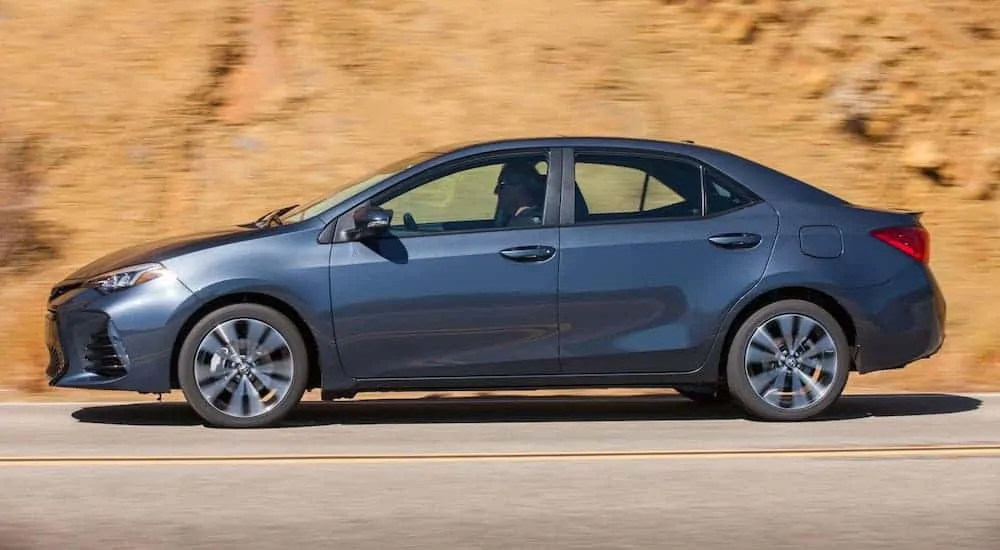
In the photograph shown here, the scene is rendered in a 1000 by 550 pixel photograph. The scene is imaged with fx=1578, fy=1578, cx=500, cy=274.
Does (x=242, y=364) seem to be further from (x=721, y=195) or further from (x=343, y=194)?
(x=721, y=195)

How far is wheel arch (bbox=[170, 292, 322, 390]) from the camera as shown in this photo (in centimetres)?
845

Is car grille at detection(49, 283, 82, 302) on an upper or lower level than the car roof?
lower

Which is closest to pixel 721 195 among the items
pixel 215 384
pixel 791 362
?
pixel 791 362

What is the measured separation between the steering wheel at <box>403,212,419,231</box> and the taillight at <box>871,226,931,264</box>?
8.48 ft

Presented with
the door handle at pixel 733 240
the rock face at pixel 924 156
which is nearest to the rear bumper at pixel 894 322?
the door handle at pixel 733 240

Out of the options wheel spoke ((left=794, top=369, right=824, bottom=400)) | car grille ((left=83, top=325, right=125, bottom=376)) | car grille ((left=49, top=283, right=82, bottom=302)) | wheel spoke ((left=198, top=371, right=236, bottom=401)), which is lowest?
wheel spoke ((left=794, top=369, right=824, bottom=400))

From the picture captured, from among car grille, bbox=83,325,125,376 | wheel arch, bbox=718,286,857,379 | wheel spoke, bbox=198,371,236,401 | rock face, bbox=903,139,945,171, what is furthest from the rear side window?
rock face, bbox=903,139,945,171

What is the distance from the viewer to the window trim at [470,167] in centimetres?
852

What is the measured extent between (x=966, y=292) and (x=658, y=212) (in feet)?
19.3

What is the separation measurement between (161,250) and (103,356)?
65cm

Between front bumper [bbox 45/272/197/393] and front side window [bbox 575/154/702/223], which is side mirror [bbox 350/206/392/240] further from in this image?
front side window [bbox 575/154/702/223]

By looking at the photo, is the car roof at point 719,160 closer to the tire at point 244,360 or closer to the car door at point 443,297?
the car door at point 443,297

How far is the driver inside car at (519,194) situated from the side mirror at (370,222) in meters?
0.66

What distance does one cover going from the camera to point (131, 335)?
8.34 meters
